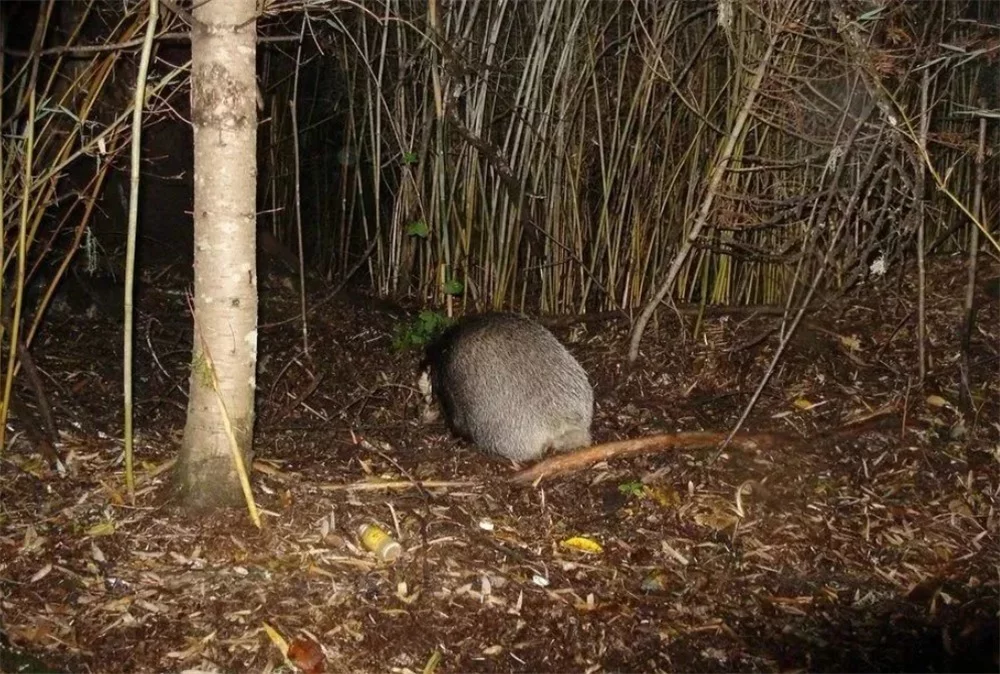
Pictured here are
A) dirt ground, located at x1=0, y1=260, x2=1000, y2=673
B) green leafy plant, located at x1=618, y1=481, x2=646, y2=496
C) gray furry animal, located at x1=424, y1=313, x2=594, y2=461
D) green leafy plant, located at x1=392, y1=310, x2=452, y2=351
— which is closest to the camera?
dirt ground, located at x1=0, y1=260, x2=1000, y2=673

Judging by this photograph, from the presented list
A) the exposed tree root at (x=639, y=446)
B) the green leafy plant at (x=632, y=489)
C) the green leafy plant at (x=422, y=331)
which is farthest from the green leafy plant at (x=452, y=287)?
the green leafy plant at (x=632, y=489)

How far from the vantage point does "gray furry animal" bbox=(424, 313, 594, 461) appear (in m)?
3.99

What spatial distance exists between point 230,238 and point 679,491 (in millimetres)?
1972

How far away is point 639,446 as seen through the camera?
389 centimetres

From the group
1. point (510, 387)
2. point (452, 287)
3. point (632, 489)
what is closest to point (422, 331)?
point (452, 287)

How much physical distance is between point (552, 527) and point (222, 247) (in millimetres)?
1542

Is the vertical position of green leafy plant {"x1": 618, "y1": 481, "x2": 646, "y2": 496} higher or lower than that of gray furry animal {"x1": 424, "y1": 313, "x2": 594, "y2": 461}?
lower

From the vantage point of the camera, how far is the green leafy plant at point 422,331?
15.7ft

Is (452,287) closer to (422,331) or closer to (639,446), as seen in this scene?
(422,331)

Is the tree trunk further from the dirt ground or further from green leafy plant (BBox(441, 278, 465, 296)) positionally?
green leafy plant (BBox(441, 278, 465, 296))

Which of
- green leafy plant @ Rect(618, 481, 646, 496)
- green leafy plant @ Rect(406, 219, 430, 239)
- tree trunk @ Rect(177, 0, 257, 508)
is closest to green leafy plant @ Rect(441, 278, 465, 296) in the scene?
green leafy plant @ Rect(406, 219, 430, 239)

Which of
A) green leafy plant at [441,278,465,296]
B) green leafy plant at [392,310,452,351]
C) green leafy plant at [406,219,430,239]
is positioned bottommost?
green leafy plant at [392,310,452,351]

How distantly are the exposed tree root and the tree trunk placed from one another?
120 cm

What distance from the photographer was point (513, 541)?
10.9 ft
